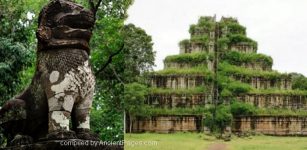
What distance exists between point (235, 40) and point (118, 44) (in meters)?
25.4

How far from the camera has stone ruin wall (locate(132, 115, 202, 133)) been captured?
3350 cm

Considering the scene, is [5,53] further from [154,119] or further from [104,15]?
[154,119]

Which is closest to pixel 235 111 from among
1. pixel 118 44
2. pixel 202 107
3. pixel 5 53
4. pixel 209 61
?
pixel 202 107

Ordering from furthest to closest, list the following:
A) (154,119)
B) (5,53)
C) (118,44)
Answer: (154,119), (118,44), (5,53)

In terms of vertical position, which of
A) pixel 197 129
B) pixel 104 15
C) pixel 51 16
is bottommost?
pixel 197 129

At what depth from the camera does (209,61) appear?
39.3 meters

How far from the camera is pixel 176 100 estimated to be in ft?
117

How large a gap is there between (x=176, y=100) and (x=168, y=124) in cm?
229

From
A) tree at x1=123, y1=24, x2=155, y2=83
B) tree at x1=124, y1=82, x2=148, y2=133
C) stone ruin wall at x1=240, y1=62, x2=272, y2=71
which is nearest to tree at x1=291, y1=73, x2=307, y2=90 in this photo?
stone ruin wall at x1=240, y1=62, x2=272, y2=71

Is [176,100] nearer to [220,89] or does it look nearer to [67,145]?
[220,89]

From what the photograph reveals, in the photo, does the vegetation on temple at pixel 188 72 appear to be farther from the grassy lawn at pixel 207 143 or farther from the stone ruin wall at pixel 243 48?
the grassy lawn at pixel 207 143

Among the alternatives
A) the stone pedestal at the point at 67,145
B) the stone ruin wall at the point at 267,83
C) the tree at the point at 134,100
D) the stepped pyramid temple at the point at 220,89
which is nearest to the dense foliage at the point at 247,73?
the stepped pyramid temple at the point at 220,89

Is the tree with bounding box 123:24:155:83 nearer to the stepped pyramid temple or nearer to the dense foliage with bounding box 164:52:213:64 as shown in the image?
the stepped pyramid temple

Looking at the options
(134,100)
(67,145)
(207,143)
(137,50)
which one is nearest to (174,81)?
(134,100)
